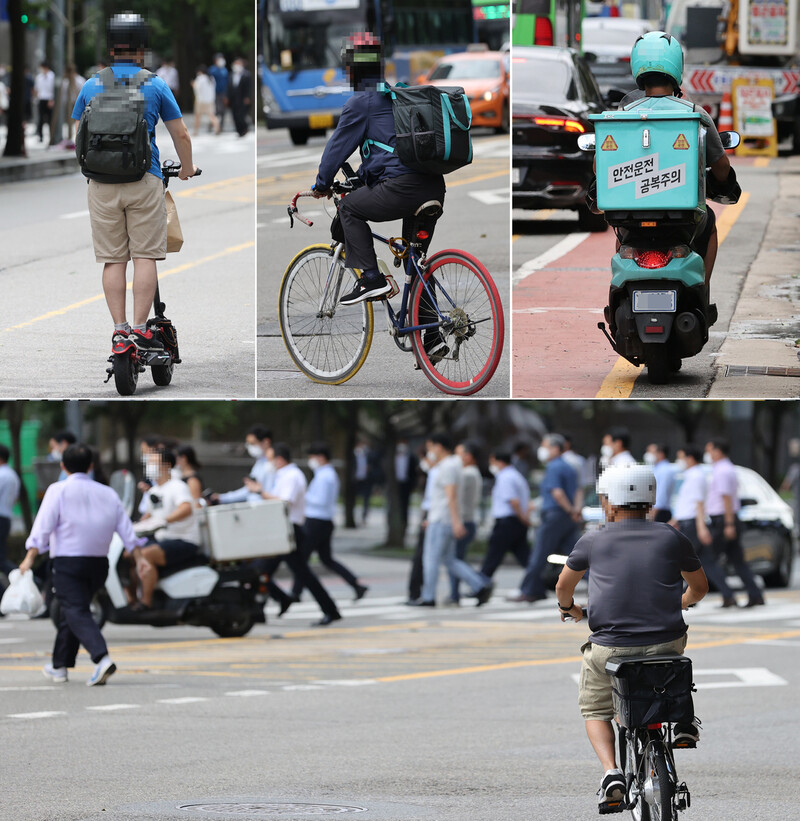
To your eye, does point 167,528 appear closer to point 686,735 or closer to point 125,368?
point 125,368

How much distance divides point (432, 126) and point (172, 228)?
4.66ft

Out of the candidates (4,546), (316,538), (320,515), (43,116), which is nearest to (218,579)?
(316,538)

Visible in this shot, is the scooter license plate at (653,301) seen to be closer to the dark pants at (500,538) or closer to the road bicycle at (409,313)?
the road bicycle at (409,313)

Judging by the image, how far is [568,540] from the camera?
17.9 meters

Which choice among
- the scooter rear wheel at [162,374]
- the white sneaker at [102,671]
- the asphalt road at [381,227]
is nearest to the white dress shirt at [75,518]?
the white sneaker at [102,671]

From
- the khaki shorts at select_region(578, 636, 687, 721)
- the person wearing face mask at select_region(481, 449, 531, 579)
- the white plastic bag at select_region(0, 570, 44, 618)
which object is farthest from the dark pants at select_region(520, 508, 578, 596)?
the khaki shorts at select_region(578, 636, 687, 721)

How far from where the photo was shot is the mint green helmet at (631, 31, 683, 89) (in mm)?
7328

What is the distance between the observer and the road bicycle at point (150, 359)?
7590mm

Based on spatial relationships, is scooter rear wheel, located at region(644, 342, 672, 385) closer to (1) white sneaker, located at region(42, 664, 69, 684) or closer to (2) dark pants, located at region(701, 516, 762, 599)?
(1) white sneaker, located at region(42, 664, 69, 684)

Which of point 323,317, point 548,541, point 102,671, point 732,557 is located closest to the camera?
point 323,317

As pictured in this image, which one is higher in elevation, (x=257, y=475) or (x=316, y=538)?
(x=257, y=475)

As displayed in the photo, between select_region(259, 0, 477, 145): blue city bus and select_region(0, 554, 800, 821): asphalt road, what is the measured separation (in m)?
2.94

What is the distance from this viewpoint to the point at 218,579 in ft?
45.5

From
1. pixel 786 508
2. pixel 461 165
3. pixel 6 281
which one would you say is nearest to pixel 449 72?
pixel 461 165
